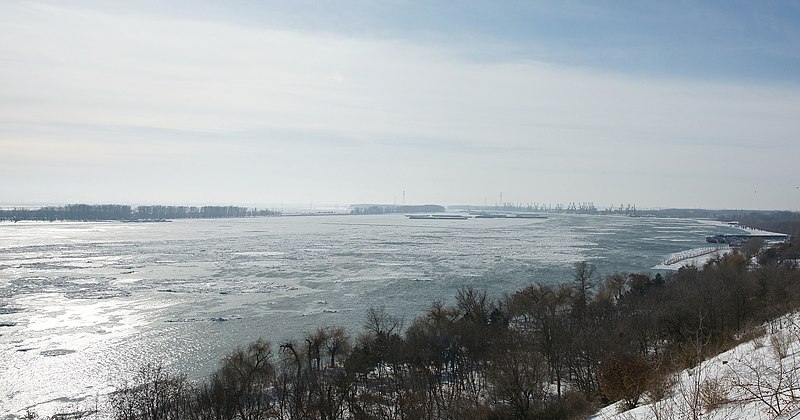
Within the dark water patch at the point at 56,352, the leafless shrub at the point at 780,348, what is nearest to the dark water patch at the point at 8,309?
the dark water patch at the point at 56,352

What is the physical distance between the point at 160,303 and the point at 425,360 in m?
12.6

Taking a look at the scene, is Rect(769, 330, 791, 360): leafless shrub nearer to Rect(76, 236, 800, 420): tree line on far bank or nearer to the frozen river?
Rect(76, 236, 800, 420): tree line on far bank

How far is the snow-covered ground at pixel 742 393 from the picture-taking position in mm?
4102

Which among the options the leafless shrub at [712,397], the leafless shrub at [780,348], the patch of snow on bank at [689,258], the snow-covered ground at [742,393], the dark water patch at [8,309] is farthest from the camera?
the patch of snow on bank at [689,258]

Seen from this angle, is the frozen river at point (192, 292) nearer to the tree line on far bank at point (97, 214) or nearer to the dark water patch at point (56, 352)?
the dark water patch at point (56, 352)

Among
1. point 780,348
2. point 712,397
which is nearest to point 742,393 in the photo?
point 712,397

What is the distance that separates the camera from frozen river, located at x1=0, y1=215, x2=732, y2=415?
48.8ft

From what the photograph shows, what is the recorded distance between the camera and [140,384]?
1316cm

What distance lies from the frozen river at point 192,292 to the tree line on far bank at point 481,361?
177 cm

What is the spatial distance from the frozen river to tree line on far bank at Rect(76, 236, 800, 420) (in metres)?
1.77

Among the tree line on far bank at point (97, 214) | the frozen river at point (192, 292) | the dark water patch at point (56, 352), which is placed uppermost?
the tree line on far bank at point (97, 214)

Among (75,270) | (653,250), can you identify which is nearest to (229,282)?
(75,270)

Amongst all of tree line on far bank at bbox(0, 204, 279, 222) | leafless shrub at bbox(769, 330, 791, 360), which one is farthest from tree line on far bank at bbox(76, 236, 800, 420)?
tree line on far bank at bbox(0, 204, 279, 222)

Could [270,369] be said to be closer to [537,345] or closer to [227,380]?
[227,380]
